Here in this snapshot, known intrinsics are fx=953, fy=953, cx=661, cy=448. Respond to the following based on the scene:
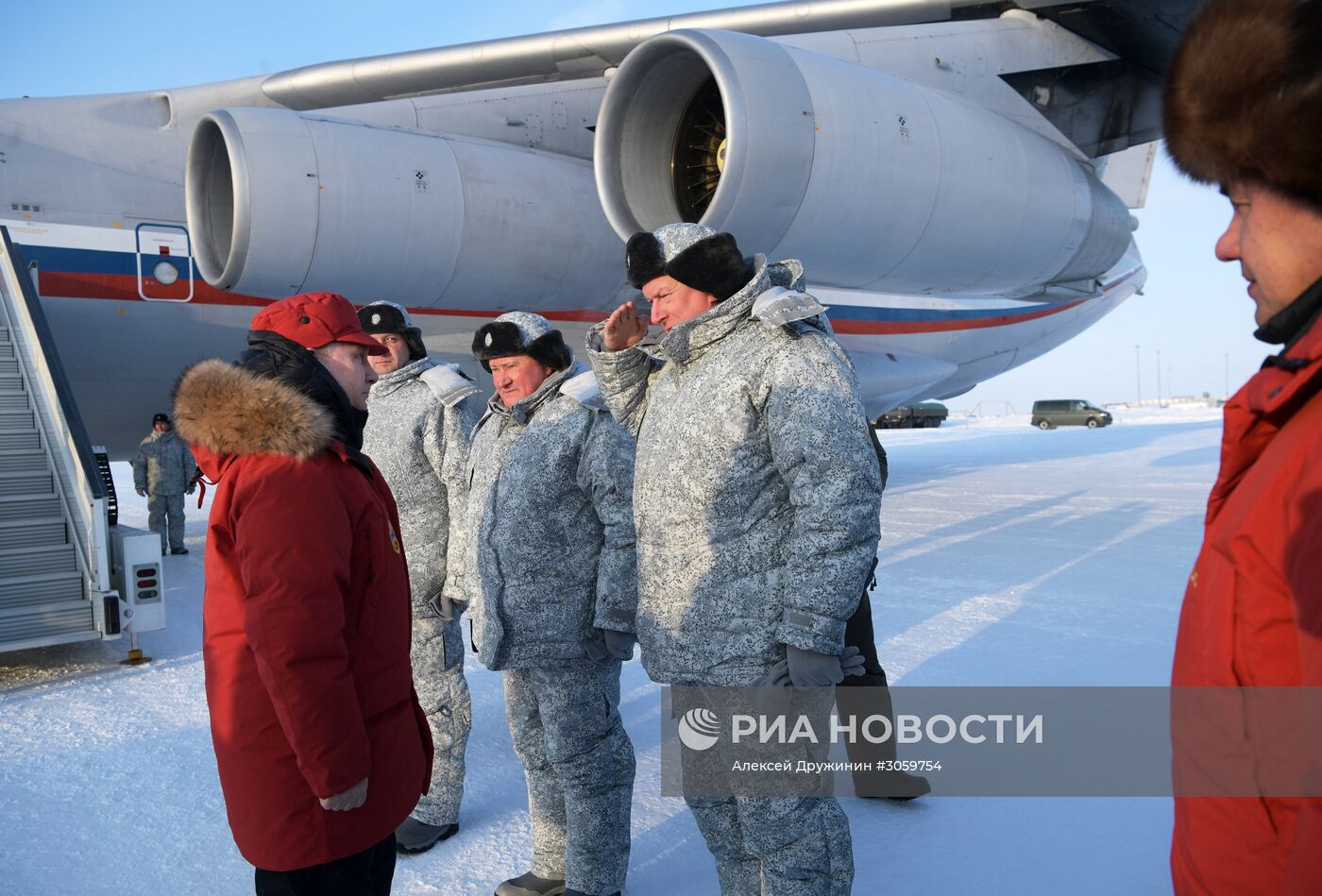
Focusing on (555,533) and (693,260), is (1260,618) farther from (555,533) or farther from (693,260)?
(555,533)

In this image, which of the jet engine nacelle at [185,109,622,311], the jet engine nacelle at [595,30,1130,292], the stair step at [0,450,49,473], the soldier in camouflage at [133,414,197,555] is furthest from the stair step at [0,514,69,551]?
the jet engine nacelle at [595,30,1130,292]

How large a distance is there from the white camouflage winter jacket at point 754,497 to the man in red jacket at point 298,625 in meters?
0.63

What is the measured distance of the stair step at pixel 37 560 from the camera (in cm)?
506

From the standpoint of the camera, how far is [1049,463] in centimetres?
1542

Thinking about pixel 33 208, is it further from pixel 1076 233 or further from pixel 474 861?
pixel 1076 233

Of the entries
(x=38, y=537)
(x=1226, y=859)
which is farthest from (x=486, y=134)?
(x=1226, y=859)

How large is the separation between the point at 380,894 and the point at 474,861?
1105mm

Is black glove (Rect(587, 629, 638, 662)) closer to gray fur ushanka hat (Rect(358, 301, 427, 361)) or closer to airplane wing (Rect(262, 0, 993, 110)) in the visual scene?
gray fur ushanka hat (Rect(358, 301, 427, 361))

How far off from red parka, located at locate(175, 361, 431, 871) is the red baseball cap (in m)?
0.16

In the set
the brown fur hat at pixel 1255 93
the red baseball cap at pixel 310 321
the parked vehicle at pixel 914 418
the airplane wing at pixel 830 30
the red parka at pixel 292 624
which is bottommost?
the parked vehicle at pixel 914 418

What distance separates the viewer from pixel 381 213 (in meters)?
6.28

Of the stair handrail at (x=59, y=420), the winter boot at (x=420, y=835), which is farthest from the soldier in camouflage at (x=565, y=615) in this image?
the stair handrail at (x=59, y=420)

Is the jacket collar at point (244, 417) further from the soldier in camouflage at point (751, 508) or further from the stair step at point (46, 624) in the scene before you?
the stair step at point (46, 624)

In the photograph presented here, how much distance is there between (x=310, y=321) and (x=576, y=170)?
19.1 feet
